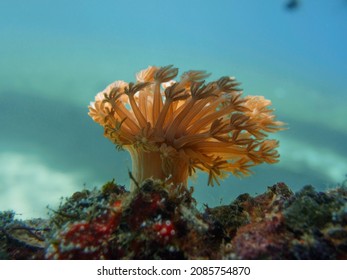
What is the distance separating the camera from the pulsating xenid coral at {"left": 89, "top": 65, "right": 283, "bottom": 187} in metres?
5.14

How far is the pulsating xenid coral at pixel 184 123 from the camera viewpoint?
5137 millimetres

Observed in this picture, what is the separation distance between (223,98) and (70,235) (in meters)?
3.38

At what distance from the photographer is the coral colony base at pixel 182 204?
305 cm

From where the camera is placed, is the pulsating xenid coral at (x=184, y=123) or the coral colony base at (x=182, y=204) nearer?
the coral colony base at (x=182, y=204)

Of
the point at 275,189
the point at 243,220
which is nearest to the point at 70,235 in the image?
the point at 243,220

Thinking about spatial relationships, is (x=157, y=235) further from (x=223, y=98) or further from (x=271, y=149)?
(x=271, y=149)

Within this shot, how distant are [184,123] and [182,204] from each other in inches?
76.0

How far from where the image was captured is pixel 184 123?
5250 millimetres

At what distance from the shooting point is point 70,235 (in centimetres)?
329

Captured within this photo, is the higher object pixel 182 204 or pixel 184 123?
pixel 184 123

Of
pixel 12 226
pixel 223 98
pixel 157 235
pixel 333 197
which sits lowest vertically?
pixel 157 235

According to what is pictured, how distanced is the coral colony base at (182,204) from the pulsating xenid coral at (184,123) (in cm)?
2

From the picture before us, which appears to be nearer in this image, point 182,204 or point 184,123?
point 182,204
